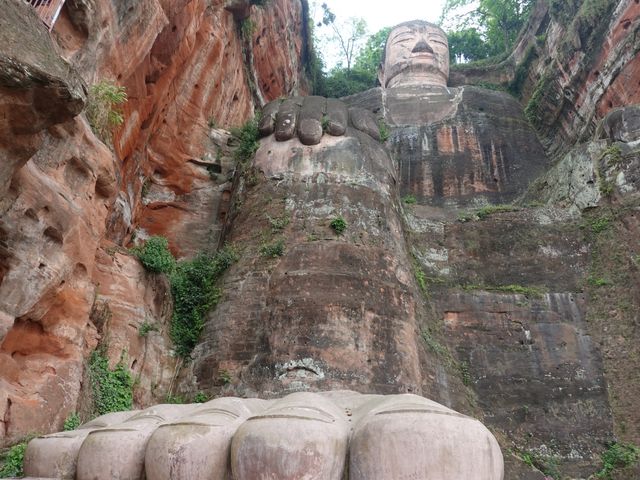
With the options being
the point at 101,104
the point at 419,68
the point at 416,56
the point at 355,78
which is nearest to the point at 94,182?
the point at 101,104

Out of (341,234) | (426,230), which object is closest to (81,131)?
(341,234)

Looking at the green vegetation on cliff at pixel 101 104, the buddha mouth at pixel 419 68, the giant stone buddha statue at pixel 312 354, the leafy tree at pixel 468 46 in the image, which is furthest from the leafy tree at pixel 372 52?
the green vegetation on cliff at pixel 101 104

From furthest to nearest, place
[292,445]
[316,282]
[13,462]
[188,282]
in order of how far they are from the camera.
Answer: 1. [188,282]
2. [316,282]
3. [13,462]
4. [292,445]

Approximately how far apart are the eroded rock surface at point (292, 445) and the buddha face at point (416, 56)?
25139 mm

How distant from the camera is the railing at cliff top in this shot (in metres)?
6.79

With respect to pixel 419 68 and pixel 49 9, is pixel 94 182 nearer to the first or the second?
pixel 49 9

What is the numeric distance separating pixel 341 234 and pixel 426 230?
3.84 m

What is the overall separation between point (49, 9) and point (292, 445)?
6318mm

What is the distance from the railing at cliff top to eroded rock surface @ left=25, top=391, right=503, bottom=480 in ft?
17.0

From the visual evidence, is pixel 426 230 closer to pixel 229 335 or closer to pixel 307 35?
pixel 229 335

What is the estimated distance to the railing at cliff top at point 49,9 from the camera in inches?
267

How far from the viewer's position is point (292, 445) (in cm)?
318

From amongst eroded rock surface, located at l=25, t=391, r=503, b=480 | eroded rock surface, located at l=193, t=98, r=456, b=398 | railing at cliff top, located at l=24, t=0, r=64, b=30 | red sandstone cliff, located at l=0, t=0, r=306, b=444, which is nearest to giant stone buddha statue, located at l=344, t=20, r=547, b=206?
eroded rock surface, located at l=193, t=98, r=456, b=398

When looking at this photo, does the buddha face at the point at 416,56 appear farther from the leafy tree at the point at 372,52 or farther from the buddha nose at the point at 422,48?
the leafy tree at the point at 372,52
